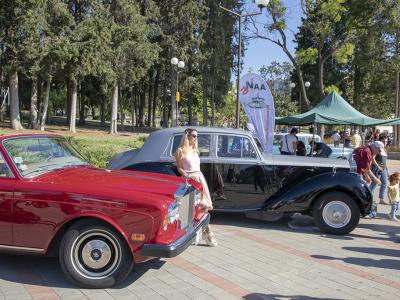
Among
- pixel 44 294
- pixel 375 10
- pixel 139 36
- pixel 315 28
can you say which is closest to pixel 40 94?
pixel 139 36

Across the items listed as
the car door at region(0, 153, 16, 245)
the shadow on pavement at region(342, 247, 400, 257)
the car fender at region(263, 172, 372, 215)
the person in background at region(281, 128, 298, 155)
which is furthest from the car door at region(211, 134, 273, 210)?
the person in background at region(281, 128, 298, 155)

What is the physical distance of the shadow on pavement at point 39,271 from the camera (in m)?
4.94

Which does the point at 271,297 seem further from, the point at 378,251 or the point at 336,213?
the point at 336,213

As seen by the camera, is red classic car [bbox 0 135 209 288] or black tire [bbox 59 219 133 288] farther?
black tire [bbox 59 219 133 288]

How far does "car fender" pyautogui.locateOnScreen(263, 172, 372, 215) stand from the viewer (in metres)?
7.57

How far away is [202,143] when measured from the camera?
7902mm

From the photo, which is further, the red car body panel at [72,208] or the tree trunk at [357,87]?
the tree trunk at [357,87]

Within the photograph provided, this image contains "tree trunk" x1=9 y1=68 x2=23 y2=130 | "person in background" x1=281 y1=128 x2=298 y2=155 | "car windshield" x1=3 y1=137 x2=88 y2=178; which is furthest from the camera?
"tree trunk" x1=9 y1=68 x2=23 y2=130

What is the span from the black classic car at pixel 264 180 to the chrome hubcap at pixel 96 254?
3.12m

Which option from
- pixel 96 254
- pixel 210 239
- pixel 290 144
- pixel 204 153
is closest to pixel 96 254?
pixel 96 254

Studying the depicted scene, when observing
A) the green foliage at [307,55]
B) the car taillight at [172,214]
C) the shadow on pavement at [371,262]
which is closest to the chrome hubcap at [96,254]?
the car taillight at [172,214]

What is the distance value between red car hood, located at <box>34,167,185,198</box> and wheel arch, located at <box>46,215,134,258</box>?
26 cm

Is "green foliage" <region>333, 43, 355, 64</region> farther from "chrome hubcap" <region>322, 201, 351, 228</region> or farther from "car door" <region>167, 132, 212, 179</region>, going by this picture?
"car door" <region>167, 132, 212, 179</region>

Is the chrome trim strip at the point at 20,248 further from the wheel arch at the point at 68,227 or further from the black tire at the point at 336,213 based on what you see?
the black tire at the point at 336,213
